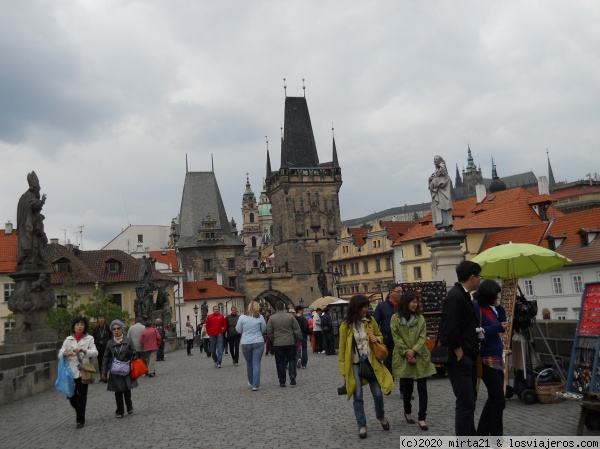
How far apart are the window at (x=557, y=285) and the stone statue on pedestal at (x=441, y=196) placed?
908 inches

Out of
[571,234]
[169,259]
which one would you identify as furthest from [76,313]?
[169,259]

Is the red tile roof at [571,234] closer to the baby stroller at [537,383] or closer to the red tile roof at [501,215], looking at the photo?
the red tile roof at [501,215]

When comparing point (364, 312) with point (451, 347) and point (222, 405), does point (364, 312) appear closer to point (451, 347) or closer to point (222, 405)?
point (451, 347)

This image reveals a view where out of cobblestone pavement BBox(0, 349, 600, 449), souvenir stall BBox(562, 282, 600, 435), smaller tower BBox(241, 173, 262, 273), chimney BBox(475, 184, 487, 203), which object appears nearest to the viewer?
souvenir stall BBox(562, 282, 600, 435)

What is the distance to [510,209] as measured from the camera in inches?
1879

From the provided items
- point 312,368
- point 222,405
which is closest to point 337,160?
point 312,368

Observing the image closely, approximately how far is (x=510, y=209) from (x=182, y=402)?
40.8 m

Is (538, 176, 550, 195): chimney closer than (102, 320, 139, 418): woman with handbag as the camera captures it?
No

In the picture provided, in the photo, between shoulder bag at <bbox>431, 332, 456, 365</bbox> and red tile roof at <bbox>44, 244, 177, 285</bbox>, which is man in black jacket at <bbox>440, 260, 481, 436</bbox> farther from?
red tile roof at <bbox>44, 244, 177, 285</bbox>

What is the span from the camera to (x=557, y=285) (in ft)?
119

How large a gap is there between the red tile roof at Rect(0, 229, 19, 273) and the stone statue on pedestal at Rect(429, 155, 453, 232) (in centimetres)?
3995

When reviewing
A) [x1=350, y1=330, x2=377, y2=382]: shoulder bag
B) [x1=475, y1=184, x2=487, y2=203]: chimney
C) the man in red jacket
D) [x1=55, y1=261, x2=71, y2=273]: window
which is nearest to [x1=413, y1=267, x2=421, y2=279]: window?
[x1=475, y1=184, x2=487, y2=203]: chimney

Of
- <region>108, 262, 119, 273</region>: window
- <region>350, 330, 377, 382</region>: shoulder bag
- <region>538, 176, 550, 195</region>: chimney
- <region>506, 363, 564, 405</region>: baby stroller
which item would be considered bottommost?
A: <region>506, 363, 564, 405</region>: baby stroller

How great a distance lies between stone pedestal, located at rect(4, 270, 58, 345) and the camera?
14.6m
